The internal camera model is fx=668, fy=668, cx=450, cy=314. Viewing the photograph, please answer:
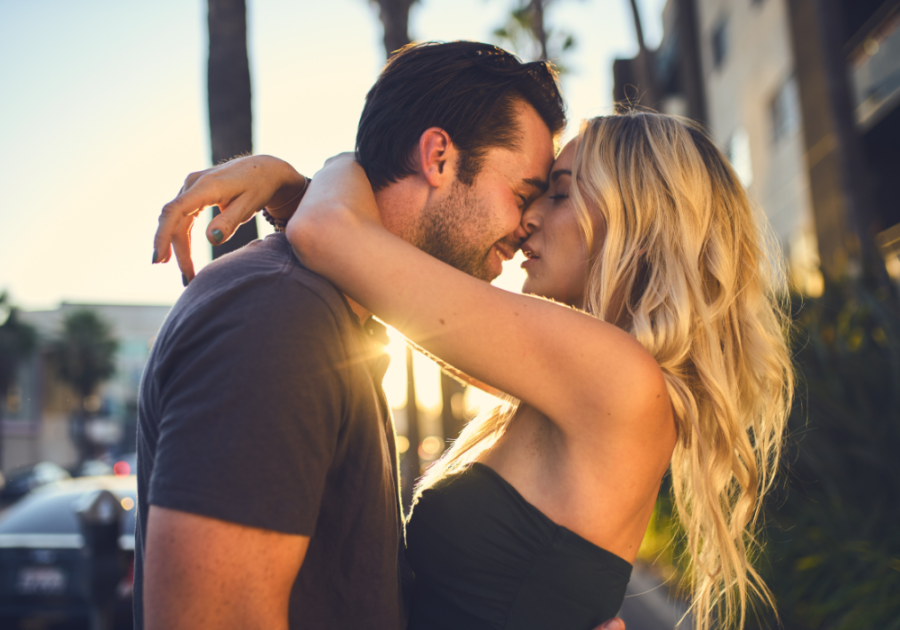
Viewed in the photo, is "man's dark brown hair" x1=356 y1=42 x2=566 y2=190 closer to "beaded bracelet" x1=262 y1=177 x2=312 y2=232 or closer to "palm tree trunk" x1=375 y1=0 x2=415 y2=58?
"beaded bracelet" x1=262 y1=177 x2=312 y2=232

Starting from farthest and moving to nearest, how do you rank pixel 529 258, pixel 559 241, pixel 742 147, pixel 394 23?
pixel 742 147, pixel 394 23, pixel 529 258, pixel 559 241

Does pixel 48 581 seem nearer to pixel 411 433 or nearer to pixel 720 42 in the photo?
pixel 411 433

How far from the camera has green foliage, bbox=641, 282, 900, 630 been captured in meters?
4.47

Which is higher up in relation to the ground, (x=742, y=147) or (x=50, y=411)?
(x=742, y=147)

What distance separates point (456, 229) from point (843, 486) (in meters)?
4.25

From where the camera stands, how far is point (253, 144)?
3.52m

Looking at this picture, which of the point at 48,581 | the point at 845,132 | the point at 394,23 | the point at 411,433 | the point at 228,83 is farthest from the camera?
the point at 845,132

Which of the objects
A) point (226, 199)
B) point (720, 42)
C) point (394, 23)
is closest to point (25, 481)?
point (394, 23)

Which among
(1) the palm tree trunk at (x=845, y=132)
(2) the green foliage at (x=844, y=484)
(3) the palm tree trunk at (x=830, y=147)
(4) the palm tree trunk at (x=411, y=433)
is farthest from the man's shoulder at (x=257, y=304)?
(1) the palm tree trunk at (x=845, y=132)

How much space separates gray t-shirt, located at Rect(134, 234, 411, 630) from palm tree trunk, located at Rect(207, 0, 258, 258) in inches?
78.5

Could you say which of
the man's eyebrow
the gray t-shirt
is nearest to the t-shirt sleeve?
the gray t-shirt

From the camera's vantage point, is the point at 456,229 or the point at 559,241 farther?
the point at 559,241

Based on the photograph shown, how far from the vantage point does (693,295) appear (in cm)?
217

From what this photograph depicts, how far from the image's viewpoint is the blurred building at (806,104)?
8.42 metres
